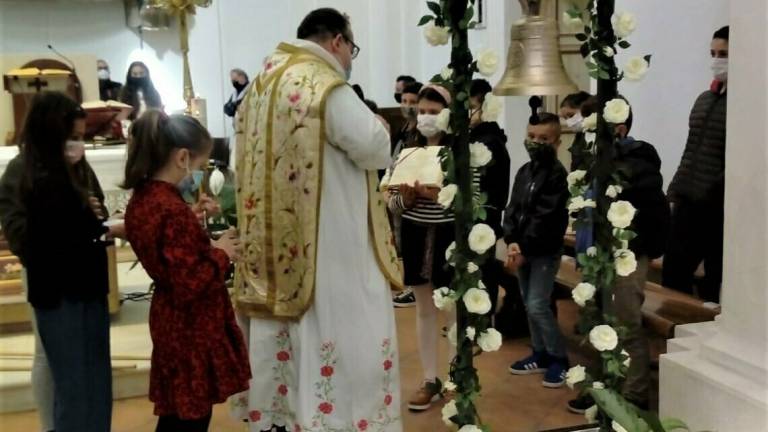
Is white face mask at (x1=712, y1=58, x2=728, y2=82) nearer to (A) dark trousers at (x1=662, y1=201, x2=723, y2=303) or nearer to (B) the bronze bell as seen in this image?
(A) dark trousers at (x1=662, y1=201, x2=723, y2=303)

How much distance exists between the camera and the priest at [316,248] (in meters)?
2.99

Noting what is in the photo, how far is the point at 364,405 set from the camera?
3092 millimetres

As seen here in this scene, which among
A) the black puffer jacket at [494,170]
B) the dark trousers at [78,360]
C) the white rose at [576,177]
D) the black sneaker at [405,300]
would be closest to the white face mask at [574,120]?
the black puffer jacket at [494,170]

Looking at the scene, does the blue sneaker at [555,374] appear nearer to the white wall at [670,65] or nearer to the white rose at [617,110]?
the white wall at [670,65]

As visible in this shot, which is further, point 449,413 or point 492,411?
point 492,411

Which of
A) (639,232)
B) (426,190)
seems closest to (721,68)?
(639,232)

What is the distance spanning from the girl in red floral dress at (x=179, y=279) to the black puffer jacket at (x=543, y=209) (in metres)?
1.72

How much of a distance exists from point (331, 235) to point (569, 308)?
3233 mm

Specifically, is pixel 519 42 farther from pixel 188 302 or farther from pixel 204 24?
pixel 204 24

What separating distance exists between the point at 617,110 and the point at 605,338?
25.4 inches

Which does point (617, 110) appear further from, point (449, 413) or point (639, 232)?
point (639, 232)

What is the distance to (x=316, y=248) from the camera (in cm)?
304

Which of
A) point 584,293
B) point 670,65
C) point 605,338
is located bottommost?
point 605,338

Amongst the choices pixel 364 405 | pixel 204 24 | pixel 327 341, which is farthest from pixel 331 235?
pixel 204 24
